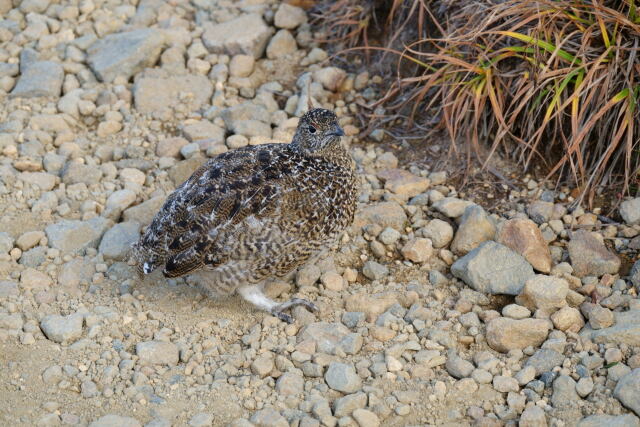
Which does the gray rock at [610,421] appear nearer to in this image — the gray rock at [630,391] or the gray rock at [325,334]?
the gray rock at [630,391]

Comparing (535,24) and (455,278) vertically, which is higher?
(535,24)

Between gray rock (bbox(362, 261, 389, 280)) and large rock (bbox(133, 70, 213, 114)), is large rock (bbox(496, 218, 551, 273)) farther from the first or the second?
large rock (bbox(133, 70, 213, 114))

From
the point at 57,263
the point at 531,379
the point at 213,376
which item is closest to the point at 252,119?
the point at 57,263

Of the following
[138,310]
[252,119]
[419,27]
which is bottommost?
[138,310]

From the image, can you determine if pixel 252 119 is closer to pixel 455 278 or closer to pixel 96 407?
pixel 455 278

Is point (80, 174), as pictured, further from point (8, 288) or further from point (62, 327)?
point (62, 327)

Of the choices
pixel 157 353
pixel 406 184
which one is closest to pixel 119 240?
pixel 157 353
